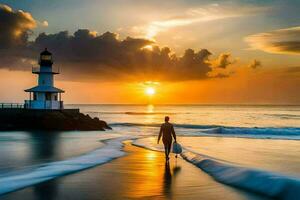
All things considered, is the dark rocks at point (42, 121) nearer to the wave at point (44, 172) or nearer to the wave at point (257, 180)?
the wave at point (44, 172)

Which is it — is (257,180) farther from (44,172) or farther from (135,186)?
(44,172)

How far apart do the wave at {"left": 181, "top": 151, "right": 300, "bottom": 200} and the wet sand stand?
0.46 metres

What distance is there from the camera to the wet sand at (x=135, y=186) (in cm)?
967

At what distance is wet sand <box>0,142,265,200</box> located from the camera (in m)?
9.67

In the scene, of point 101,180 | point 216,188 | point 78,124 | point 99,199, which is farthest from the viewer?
point 78,124

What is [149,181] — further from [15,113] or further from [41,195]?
[15,113]

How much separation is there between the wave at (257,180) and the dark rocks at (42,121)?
106 feet

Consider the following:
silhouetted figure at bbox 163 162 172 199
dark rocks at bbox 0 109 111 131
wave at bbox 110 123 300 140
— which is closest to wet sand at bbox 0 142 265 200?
silhouetted figure at bbox 163 162 172 199

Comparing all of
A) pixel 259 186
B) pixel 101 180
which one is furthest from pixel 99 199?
pixel 259 186

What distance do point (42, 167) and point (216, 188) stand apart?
283 inches

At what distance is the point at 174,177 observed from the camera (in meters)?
12.3

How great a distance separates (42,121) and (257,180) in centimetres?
3702

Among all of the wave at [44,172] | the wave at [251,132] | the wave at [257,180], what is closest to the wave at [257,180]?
the wave at [257,180]

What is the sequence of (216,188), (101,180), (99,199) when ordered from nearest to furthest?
(99,199) < (216,188) < (101,180)
